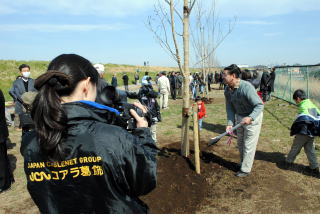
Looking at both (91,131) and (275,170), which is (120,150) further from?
(275,170)

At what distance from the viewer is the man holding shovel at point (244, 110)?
4195 mm

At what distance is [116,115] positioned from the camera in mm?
1354

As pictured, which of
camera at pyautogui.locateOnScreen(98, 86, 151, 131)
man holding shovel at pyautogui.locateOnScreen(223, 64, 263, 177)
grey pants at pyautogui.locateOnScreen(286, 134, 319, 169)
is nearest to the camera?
camera at pyautogui.locateOnScreen(98, 86, 151, 131)

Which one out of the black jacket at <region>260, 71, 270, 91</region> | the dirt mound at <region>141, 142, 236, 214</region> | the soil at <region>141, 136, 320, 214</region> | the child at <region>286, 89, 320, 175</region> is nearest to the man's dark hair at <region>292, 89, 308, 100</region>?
the child at <region>286, 89, 320, 175</region>

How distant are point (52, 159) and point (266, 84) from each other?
1409 cm

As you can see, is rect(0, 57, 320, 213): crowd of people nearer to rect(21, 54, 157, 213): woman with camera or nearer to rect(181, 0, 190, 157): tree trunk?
rect(21, 54, 157, 213): woman with camera

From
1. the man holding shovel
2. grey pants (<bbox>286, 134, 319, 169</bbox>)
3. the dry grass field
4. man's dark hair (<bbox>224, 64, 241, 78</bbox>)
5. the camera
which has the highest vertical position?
man's dark hair (<bbox>224, 64, 241, 78</bbox>)

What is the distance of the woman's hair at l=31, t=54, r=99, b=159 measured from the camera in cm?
111

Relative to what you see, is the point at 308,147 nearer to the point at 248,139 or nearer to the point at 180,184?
the point at 248,139

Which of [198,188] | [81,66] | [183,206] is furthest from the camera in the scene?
[198,188]

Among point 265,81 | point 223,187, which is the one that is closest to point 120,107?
point 223,187

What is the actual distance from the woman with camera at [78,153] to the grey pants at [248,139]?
137 inches

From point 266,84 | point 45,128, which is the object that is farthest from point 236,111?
point 266,84

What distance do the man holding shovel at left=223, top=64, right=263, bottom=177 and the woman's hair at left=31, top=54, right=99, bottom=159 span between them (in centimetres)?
335
